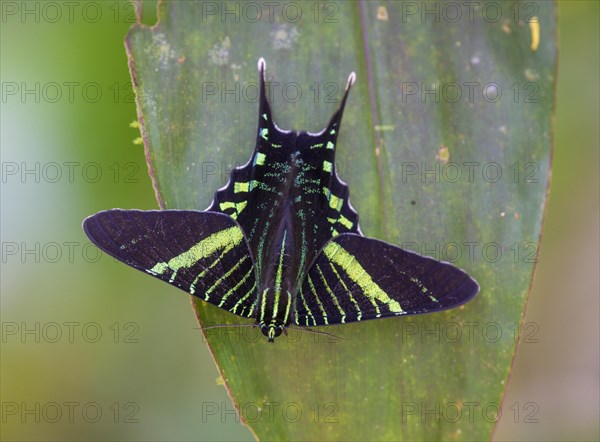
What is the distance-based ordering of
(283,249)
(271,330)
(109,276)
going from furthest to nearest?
(109,276) < (283,249) < (271,330)

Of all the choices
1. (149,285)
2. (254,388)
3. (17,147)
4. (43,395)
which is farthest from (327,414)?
(17,147)

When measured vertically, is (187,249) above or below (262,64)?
below

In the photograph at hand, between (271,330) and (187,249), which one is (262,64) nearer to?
(187,249)

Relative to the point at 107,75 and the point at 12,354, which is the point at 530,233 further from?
the point at 12,354

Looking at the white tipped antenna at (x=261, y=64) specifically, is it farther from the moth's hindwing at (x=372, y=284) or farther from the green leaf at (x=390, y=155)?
the moth's hindwing at (x=372, y=284)

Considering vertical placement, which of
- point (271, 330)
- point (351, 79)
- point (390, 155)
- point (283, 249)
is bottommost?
point (271, 330)

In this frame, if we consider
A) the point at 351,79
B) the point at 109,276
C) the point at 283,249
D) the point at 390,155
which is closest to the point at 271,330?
the point at 283,249

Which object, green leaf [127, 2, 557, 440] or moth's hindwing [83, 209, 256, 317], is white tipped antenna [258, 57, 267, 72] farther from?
moth's hindwing [83, 209, 256, 317]
